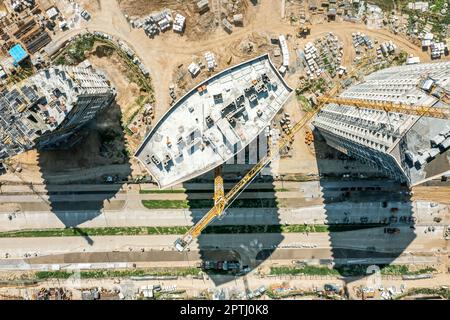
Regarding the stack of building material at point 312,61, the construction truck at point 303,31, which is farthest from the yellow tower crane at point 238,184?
the construction truck at point 303,31

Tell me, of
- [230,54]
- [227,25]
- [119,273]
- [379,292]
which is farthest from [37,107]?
[379,292]

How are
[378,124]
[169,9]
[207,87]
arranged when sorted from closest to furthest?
[378,124] < [207,87] < [169,9]

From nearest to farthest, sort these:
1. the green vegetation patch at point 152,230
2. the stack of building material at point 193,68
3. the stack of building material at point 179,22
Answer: the stack of building material at point 179,22, the stack of building material at point 193,68, the green vegetation patch at point 152,230

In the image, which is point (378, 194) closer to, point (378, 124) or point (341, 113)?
point (341, 113)

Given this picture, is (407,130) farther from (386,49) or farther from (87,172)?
(87,172)

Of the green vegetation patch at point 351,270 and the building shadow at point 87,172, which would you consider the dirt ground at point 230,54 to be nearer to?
the building shadow at point 87,172
